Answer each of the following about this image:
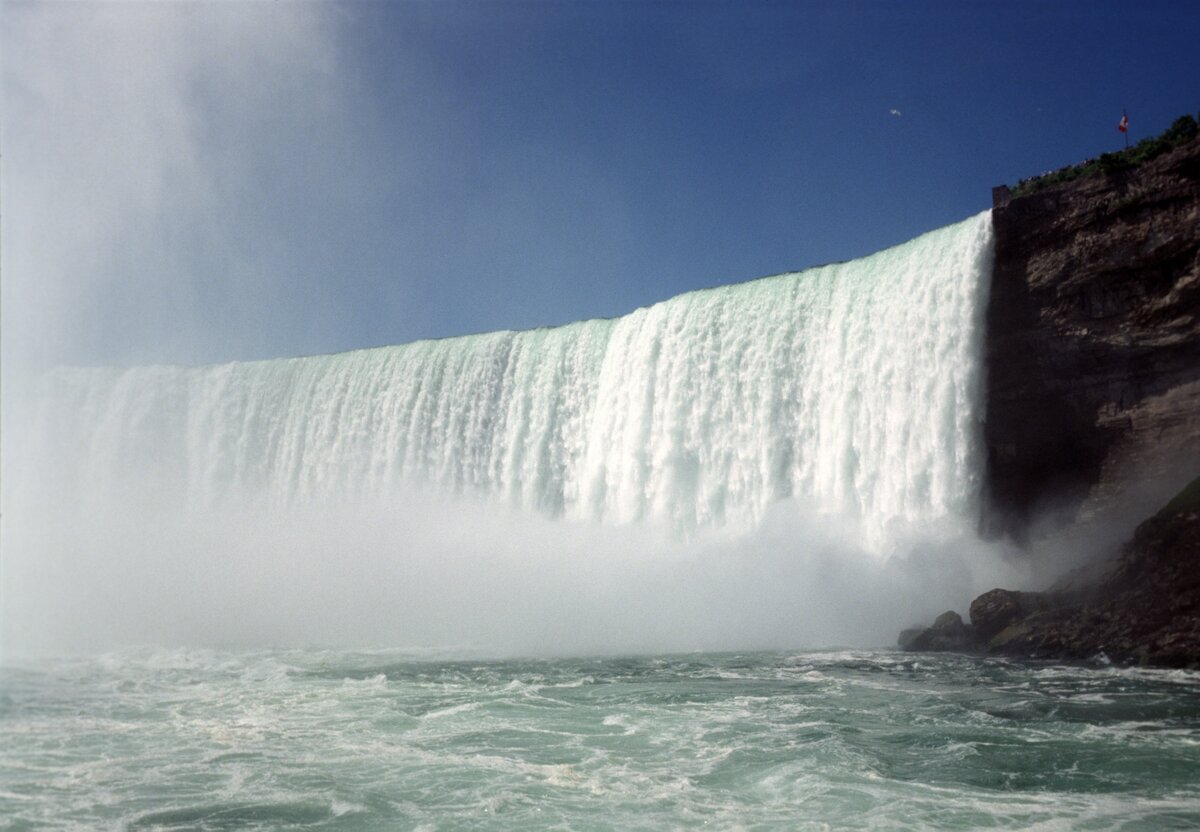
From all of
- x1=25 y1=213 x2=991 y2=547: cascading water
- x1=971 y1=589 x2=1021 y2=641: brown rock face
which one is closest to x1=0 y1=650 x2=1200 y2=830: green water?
x1=971 y1=589 x2=1021 y2=641: brown rock face

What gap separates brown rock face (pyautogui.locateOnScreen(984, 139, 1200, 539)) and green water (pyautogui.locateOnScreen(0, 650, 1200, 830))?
19.7 ft

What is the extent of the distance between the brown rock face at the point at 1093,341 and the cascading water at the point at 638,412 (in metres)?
0.62

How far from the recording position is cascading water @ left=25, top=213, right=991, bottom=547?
19.7 meters

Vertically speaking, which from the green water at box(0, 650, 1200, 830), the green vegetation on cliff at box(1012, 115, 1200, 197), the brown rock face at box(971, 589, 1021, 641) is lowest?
the green water at box(0, 650, 1200, 830)

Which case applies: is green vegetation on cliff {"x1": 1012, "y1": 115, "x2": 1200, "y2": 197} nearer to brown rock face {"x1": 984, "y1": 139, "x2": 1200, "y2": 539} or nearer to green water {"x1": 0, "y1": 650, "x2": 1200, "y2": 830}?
brown rock face {"x1": 984, "y1": 139, "x2": 1200, "y2": 539}

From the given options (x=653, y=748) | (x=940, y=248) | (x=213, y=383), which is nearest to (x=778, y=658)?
(x=653, y=748)

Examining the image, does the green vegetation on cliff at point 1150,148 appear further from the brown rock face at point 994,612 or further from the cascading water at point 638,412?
the brown rock face at point 994,612

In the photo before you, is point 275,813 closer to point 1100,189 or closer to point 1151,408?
point 1151,408

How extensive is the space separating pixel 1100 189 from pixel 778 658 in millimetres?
10562

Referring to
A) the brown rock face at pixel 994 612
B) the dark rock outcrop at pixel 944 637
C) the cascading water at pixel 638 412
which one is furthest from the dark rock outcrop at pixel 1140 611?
the cascading water at pixel 638 412

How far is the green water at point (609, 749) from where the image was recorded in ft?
22.2

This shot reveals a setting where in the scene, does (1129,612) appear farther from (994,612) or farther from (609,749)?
(609,749)

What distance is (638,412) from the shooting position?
2452cm

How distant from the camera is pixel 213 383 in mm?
33938
